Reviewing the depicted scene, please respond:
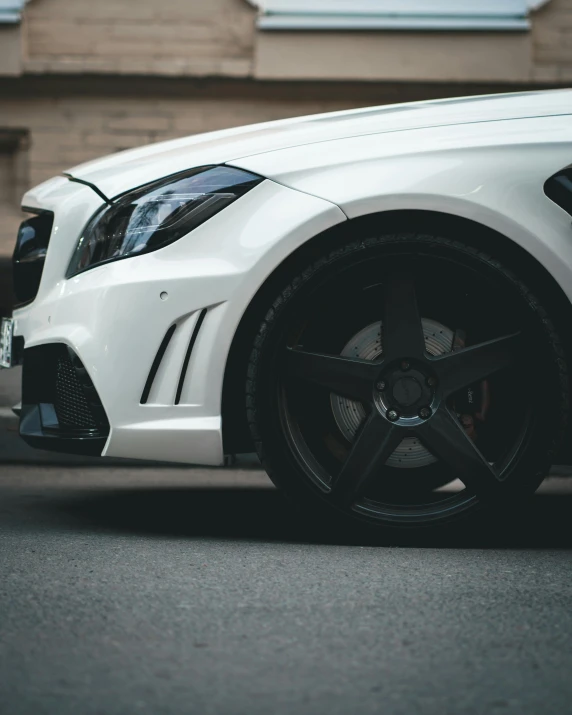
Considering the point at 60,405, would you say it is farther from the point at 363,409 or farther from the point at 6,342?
the point at 363,409

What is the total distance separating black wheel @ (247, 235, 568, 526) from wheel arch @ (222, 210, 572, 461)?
0.11 feet

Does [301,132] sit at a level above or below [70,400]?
above

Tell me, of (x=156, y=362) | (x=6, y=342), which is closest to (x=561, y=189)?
(x=156, y=362)

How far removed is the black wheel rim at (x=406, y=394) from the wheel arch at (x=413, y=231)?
0.08 metres

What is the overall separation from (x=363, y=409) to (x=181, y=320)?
0.59 m

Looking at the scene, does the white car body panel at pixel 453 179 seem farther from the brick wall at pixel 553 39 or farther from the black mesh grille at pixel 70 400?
the brick wall at pixel 553 39

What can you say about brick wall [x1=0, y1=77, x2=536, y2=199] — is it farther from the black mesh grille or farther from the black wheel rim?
the black wheel rim

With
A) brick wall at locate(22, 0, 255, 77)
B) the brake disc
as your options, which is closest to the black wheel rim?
the brake disc

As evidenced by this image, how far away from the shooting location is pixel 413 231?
311 centimetres

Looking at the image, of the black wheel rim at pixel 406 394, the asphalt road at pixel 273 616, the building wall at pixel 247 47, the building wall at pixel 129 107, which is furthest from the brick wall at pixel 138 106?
the black wheel rim at pixel 406 394

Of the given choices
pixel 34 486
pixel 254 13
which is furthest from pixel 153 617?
pixel 254 13

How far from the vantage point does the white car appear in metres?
3.05

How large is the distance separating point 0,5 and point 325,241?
5909 millimetres

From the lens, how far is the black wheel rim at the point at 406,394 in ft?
10.0
